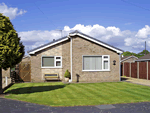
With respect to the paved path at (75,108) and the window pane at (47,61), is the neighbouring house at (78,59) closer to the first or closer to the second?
the window pane at (47,61)

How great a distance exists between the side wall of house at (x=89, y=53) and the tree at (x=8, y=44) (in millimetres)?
9136

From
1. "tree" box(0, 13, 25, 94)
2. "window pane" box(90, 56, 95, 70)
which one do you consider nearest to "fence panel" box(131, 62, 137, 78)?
"window pane" box(90, 56, 95, 70)

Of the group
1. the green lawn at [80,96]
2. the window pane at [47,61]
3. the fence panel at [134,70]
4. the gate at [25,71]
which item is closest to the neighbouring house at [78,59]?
the window pane at [47,61]

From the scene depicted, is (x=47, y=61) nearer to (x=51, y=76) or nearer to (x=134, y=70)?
(x=51, y=76)

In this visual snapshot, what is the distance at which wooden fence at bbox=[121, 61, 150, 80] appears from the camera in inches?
953

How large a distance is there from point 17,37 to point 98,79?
11.5m

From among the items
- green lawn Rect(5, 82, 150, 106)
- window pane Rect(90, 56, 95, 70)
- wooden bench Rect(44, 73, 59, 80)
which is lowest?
green lawn Rect(5, 82, 150, 106)

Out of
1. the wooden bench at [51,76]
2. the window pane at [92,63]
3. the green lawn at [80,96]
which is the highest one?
the window pane at [92,63]

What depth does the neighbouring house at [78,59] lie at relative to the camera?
2080 centimetres

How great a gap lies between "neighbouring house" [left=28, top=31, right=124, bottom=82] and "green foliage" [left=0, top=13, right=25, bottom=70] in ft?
28.0

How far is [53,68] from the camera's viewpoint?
2141 centimetres

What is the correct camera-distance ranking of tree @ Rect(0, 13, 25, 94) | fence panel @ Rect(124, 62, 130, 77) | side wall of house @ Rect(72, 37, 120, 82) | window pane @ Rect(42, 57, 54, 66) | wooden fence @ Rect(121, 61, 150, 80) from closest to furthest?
1. tree @ Rect(0, 13, 25, 94)
2. side wall of house @ Rect(72, 37, 120, 82)
3. window pane @ Rect(42, 57, 54, 66)
4. wooden fence @ Rect(121, 61, 150, 80)
5. fence panel @ Rect(124, 62, 130, 77)

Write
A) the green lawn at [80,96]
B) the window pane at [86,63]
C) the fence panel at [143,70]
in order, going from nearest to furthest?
the green lawn at [80,96], the window pane at [86,63], the fence panel at [143,70]

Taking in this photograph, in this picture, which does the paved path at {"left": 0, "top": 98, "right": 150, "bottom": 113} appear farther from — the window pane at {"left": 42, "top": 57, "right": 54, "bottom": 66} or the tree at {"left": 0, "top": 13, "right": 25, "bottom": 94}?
the window pane at {"left": 42, "top": 57, "right": 54, "bottom": 66}
